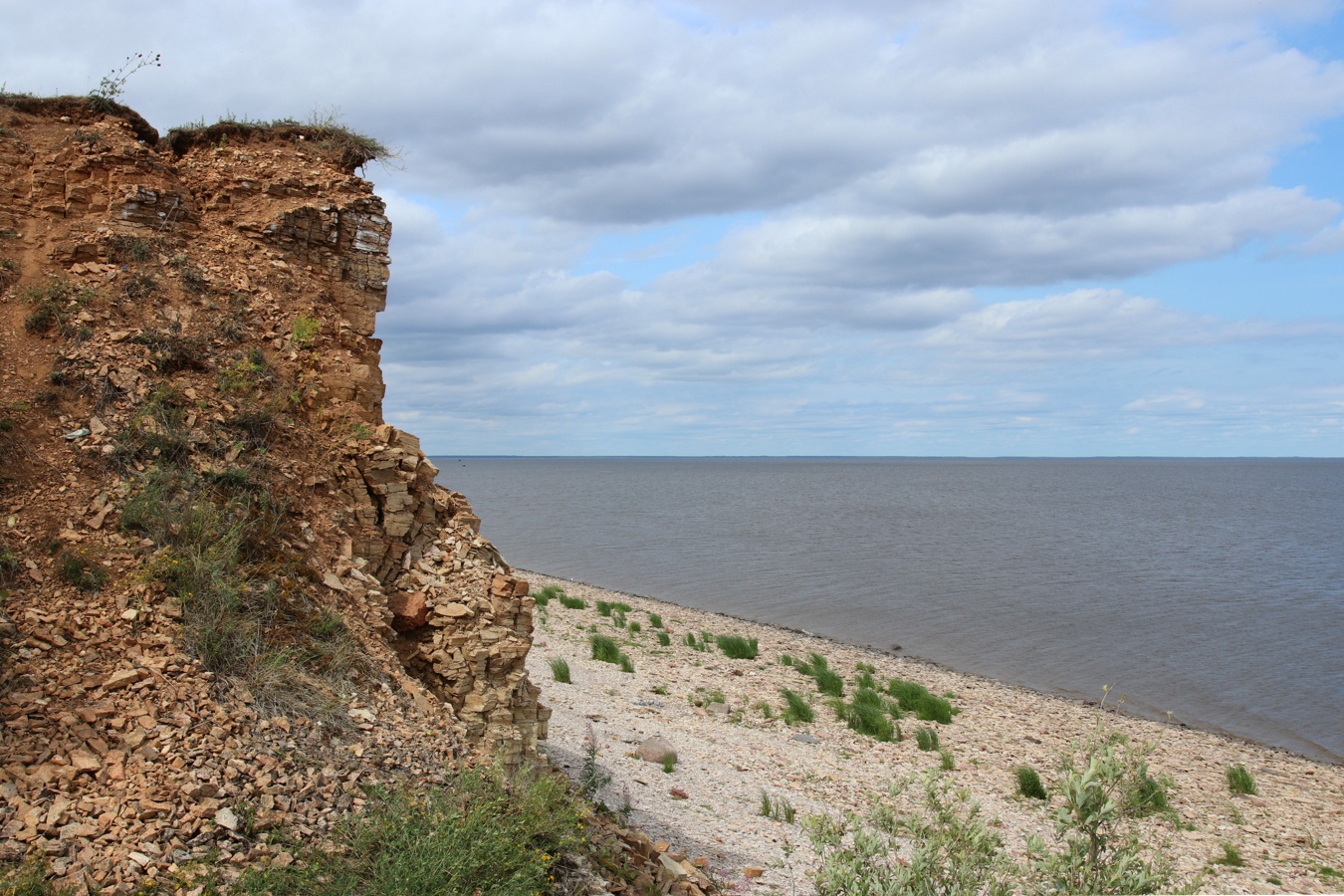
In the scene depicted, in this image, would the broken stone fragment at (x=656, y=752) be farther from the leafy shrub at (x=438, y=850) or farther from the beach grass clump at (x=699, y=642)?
the beach grass clump at (x=699, y=642)

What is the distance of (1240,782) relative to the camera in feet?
53.4

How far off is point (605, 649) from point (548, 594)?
9.39m

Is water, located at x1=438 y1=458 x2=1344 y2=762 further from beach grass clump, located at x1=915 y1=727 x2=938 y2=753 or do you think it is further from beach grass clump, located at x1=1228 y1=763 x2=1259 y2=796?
beach grass clump, located at x1=915 y1=727 x2=938 y2=753

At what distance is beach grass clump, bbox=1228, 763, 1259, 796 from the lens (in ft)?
53.0

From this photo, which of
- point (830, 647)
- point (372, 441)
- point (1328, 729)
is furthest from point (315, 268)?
point (1328, 729)


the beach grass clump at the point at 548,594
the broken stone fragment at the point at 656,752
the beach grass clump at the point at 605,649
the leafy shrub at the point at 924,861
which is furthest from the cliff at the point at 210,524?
the beach grass clump at the point at 548,594

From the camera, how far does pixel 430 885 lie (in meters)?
5.71

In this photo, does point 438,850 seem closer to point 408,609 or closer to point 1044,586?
point 408,609

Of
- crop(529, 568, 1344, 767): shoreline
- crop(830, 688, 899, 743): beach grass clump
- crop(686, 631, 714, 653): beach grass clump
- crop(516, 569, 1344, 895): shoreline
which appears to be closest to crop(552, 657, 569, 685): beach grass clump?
crop(516, 569, 1344, 895): shoreline

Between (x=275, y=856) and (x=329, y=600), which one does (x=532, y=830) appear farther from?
(x=329, y=600)

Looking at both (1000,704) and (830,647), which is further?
(830,647)

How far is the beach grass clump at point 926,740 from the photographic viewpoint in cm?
1720

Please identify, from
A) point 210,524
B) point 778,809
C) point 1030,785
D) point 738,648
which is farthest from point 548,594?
point 210,524

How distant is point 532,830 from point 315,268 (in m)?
6.84
